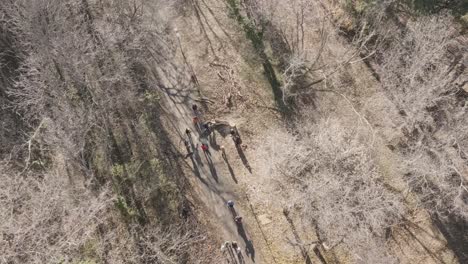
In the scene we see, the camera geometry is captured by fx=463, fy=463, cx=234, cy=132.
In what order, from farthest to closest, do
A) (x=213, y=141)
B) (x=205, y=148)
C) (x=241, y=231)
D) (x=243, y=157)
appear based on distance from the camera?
(x=213, y=141) → (x=243, y=157) → (x=205, y=148) → (x=241, y=231)

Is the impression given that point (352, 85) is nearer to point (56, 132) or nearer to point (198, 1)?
point (198, 1)

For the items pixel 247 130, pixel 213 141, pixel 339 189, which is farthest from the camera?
pixel 247 130

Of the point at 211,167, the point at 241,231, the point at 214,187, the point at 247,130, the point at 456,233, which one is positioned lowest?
the point at 456,233

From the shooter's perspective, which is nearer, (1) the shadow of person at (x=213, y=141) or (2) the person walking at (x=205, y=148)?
(2) the person walking at (x=205, y=148)

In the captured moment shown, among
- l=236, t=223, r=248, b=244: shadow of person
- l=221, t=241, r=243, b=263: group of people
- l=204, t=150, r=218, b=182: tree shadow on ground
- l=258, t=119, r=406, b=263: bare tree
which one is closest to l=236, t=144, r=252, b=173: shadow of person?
l=258, t=119, r=406, b=263: bare tree

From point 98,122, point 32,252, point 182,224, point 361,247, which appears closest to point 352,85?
point 361,247

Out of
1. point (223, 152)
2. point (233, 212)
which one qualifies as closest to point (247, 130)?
point (223, 152)

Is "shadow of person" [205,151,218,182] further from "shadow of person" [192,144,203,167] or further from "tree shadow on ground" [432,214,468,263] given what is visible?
"tree shadow on ground" [432,214,468,263]

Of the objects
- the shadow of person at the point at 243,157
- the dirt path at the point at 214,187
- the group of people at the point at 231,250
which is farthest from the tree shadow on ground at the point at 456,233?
the group of people at the point at 231,250

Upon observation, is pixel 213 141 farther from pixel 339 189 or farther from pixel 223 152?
pixel 339 189

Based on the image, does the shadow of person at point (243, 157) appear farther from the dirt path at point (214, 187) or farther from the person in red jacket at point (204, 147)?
the person in red jacket at point (204, 147)

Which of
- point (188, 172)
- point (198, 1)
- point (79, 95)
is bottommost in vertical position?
point (188, 172)
